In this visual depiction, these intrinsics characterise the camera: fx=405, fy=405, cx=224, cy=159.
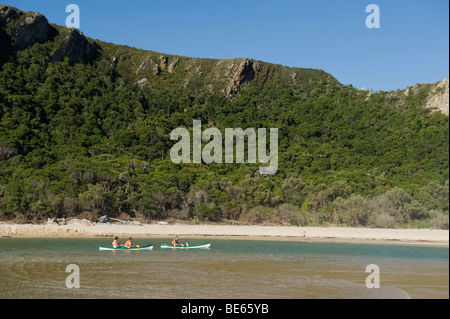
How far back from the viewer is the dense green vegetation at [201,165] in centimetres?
4169

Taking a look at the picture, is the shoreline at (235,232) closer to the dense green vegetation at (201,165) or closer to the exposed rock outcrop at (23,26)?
the dense green vegetation at (201,165)

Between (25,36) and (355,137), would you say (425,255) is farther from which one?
(25,36)

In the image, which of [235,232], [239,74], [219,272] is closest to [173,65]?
[239,74]

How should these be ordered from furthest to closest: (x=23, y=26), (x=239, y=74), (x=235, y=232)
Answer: (x=239, y=74), (x=23, y=26), (x=235, y=232)

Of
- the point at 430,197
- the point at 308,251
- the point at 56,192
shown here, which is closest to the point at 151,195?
the point at 56,192

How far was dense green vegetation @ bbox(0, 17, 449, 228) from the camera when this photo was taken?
4169 cm

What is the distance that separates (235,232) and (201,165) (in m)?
20.5

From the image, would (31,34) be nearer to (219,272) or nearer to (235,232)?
(235,232)

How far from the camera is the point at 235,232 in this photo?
38.6 m

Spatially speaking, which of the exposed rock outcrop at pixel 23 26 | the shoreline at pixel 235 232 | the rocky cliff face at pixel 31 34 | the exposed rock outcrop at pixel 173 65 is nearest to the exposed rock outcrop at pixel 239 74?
the exposed rock outcrop at pixel 173 65

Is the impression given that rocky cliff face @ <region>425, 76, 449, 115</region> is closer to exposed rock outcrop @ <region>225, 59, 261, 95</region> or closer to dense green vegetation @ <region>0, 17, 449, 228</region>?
dense green vegetation @ <region>0, 17, 449, 228</region>
